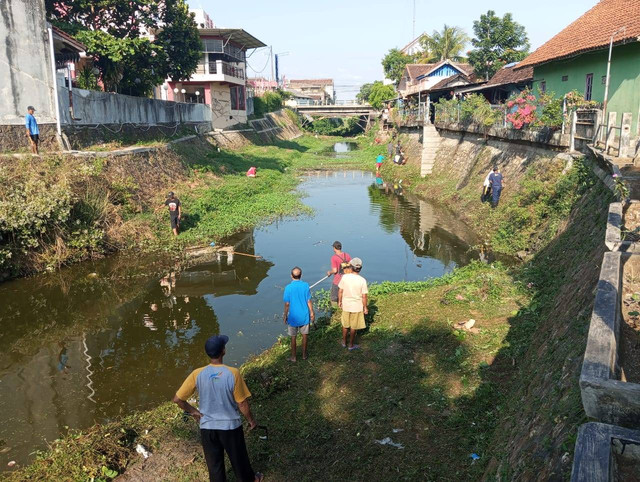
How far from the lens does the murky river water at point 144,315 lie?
791cm

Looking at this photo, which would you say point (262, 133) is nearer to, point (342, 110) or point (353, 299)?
point (342, 110)

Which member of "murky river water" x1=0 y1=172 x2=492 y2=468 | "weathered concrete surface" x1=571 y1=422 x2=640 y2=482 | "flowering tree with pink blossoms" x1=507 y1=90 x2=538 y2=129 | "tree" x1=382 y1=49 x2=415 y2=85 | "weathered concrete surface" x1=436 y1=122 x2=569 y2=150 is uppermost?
"tree" x1=382 y1=49 x2=415 y2=85

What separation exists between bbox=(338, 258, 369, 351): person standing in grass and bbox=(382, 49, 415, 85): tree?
69703mm

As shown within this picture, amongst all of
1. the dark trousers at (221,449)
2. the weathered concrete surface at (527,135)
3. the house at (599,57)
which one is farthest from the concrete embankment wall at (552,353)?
the house at (599,57)

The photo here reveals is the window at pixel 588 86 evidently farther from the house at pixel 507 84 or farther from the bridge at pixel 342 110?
the bridge at pixel 342 110

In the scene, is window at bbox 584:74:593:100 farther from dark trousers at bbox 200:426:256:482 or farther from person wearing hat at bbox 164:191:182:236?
dark trousers at bbox 200:426:256:482

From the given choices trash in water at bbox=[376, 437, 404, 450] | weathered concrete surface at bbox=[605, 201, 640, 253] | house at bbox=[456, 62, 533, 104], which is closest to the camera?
trash in water at bbox=[376, 437, 404, 450]

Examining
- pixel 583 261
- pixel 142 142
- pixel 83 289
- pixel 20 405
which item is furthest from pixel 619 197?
pixel 142 142

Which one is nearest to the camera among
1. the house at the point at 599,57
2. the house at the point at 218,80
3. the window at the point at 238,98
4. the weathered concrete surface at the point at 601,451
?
the weathered concrete surface at the point at 601,451

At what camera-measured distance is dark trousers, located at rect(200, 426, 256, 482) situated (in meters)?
4.85

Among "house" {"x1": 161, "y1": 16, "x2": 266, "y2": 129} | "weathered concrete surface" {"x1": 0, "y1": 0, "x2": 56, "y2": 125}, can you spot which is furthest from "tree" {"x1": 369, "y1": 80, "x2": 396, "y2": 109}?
"weathered concrete surface" {"x1": 0, "y1": 0, "x2": 56, "y2": 125}

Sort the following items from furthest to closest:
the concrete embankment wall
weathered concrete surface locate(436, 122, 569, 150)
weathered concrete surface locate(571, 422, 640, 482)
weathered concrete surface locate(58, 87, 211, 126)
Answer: weathered concrete surface locate(58, 87, 211, 126) < weathered concrete surface locate(436, 122, 569, 150) < the concrete embankment wall < weathered concrete surface locate(571, 422, 640, 482)

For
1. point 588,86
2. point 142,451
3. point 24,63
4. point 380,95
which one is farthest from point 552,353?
point 380,95

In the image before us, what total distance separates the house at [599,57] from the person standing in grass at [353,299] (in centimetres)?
1313
